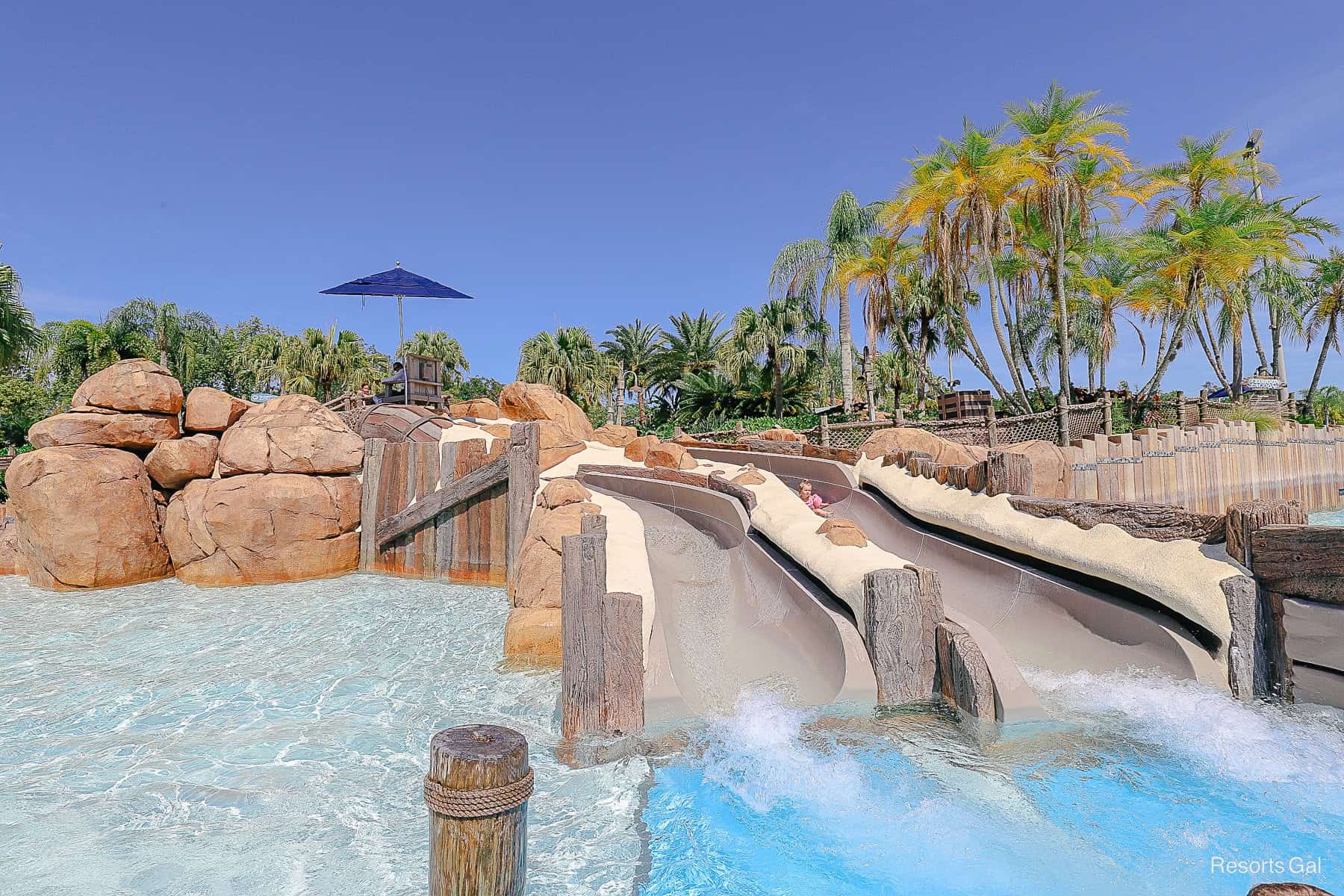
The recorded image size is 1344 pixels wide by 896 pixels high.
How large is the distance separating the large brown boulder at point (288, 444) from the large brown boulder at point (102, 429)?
84cm

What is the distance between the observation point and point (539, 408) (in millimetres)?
17141

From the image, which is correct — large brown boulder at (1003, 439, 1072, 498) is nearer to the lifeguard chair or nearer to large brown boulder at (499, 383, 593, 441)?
large brown boulder at (499, 383, 593, 441)

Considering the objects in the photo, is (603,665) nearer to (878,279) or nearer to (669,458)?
(669,458)

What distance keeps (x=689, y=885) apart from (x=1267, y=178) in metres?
38.6

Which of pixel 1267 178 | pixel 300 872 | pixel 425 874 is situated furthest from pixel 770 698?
pixel 1267 178

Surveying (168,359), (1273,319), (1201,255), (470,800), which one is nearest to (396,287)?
(470,800)

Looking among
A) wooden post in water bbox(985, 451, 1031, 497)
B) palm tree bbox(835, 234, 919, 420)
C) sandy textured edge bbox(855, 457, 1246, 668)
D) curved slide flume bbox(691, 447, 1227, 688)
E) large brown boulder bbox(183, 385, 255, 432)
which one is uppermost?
palm tree bbox(835, 234, 919, 420)

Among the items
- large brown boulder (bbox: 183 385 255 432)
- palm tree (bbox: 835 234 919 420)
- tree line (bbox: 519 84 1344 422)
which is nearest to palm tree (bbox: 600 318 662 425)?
tree line (bbox: 519 84 1344 422)

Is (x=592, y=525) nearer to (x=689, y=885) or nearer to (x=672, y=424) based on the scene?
(x=689, y=885)

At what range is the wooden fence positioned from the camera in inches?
308

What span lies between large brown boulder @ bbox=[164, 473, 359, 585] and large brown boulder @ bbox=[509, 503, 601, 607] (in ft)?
11.2

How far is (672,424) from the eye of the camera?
35219 mm

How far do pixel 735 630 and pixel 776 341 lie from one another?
26.9m

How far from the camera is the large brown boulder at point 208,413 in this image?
948 centimetres
